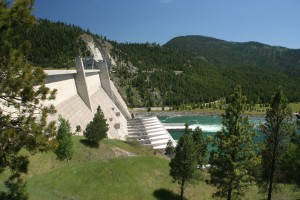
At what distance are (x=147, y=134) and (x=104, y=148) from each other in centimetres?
3362

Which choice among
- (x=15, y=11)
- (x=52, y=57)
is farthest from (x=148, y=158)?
(x=52, y=57)

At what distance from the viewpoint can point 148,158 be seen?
36.2 m

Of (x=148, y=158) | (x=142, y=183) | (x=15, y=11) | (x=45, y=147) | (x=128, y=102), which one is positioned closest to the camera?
(x=15, y=11)

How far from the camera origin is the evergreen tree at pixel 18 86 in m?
11.6

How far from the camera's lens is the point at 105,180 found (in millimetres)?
27688

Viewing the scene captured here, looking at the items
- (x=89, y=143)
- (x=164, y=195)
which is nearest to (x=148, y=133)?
(x=89, y=143)

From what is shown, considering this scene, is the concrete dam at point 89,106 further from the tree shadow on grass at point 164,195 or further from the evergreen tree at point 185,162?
the evergreen tree at point 185,162

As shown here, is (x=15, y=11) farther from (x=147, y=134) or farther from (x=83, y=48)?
(x=83, y=48)

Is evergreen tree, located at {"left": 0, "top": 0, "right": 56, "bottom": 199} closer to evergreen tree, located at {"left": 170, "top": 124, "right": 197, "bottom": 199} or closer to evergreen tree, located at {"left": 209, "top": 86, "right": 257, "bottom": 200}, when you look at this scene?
evergreen tree, located at {"left": 209, "top": 86, "right": 257, "bottom": 200}

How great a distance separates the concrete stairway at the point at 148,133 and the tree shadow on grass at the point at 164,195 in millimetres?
34849

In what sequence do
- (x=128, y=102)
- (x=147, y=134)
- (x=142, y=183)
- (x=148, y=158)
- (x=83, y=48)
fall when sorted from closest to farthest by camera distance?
1. (x=142, y=183)
2. (x=148, y=158)
3. (x=147, y=134)
4. (x=128, y=102)
5. (x=83, y=48)

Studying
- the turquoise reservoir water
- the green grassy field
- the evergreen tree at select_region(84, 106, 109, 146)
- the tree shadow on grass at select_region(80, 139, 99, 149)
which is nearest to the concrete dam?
the tree shadow on grass at select_region(80, 139, 99, 149)

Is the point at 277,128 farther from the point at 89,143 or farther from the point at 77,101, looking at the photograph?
the point at 77,101

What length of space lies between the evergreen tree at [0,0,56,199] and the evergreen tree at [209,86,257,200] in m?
15.7
